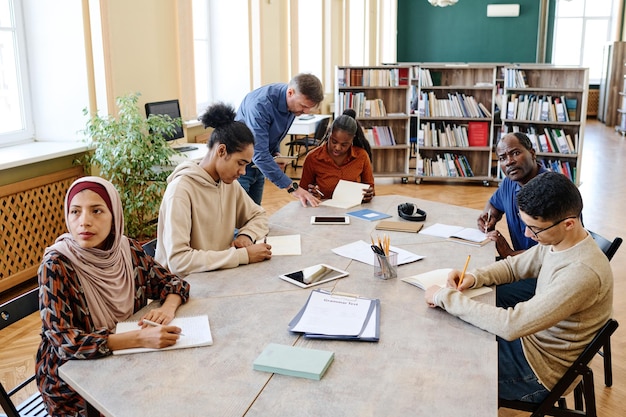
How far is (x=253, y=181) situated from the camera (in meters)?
4.15

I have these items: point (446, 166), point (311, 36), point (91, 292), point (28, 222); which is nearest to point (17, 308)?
point (91, 292)

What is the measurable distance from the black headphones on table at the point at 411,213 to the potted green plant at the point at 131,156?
85.7 inches

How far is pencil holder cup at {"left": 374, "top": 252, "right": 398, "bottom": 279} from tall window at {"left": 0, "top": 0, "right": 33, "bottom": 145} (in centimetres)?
346

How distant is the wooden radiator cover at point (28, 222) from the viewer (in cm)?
422

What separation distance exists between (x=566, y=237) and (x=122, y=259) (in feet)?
4.94

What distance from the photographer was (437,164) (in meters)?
8.41

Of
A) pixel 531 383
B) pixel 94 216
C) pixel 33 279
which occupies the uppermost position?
pixel 94 216

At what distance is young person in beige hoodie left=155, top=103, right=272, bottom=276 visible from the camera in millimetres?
2564

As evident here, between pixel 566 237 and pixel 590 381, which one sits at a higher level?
pixel 566 237

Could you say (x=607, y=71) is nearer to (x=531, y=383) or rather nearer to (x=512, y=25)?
(x=512, y=25)

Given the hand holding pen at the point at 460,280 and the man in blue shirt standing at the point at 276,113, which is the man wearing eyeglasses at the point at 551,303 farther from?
the man in blue shirt standing at the point at 276,113

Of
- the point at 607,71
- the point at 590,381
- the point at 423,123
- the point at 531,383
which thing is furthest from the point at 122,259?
the point at 607,71

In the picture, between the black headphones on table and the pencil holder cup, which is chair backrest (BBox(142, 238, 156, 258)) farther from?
the black headphones on table

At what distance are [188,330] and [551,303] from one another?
1141 millimetres
